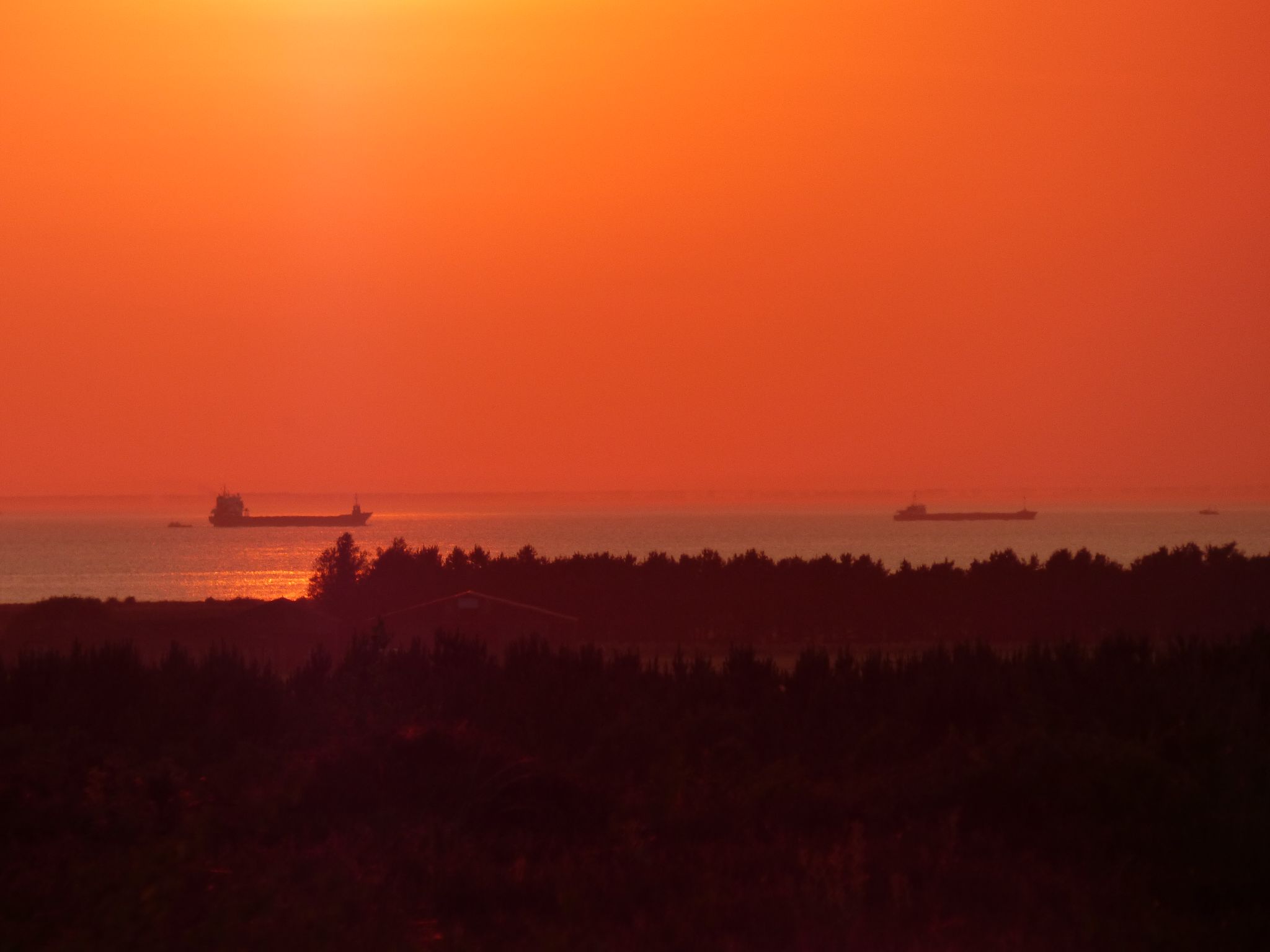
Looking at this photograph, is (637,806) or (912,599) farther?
(912,599)

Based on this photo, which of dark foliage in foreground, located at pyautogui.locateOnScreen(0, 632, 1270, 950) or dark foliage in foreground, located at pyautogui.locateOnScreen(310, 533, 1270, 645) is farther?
dark foliage in foreground, located at pyautogui.locateOnScreen(310, 533, 1270, 645)

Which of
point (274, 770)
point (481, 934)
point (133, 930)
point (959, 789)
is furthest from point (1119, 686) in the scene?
point (133, 930)

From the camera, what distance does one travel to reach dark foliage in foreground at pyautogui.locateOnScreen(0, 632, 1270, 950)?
1117 cm

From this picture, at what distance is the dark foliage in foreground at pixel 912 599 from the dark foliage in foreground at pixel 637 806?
122 ft

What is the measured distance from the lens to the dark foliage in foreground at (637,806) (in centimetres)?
1117

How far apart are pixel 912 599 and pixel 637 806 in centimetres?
4898

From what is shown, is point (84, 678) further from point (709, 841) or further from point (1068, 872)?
point (1068, 872)

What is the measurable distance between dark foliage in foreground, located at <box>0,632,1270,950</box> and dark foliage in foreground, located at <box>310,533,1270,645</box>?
37.2 meters

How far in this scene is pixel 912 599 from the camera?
209 ft

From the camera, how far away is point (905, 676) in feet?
81.9

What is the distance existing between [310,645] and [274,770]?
3788 cm

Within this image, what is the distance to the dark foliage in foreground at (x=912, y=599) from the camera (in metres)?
62.7

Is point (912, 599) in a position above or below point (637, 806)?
above

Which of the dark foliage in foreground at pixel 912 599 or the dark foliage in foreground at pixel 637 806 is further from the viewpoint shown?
the dark foliage in foreground at pixel 912 599
